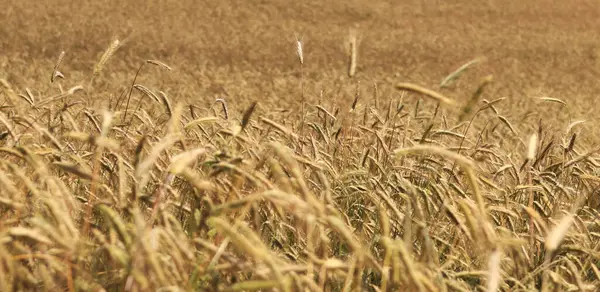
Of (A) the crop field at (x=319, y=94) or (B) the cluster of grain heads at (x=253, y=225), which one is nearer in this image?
(B) the cluster of grain heads at (x=253, y=225)

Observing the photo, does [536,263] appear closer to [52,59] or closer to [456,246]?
[456,246]

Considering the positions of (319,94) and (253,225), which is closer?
(253,225)

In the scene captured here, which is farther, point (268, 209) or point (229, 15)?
point (229, 15)

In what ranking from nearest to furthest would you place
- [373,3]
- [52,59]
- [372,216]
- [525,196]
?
[372,216]
[525,196]
[52,59]
[373,3]

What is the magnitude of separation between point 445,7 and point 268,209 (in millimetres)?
19243

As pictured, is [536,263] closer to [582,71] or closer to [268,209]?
[268,209]

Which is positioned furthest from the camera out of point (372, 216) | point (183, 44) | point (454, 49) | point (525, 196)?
point (454, 49)

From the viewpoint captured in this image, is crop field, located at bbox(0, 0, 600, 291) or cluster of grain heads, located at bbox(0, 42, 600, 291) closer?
cluster of grain heads, located at bbox(0, 42, 600, 291)

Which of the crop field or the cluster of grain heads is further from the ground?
the cluster of grain heads

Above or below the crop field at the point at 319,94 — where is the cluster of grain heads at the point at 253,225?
above

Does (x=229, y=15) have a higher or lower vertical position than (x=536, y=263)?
lower

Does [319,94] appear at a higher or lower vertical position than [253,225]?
lower

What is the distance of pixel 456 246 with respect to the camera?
2062 mm

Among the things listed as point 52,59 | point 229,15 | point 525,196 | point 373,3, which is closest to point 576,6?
point 373,3
